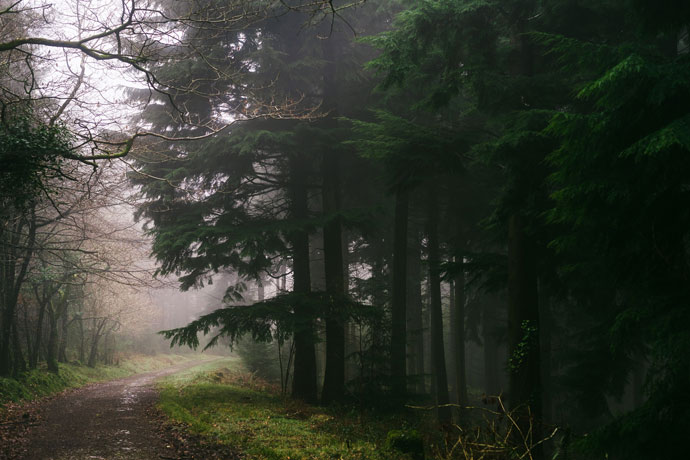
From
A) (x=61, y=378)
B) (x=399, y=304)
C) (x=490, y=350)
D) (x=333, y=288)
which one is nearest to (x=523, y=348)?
(x=399, y=304)

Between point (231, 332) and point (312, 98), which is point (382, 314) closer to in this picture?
point (231, 332)

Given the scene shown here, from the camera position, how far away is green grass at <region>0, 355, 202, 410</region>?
1230 centimetres

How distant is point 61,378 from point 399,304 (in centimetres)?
1428

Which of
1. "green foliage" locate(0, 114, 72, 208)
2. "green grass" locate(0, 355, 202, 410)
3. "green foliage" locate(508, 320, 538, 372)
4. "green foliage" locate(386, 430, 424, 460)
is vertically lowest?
"green grass" locate(0, 355, 202, 410)

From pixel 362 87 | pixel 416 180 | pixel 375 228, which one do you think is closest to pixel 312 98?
pixel 362 87

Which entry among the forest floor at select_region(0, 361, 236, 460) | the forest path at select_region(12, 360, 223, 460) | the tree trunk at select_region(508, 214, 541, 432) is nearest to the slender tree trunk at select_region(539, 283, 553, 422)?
the tree trunk at select_region(508, 214, 541, 432)

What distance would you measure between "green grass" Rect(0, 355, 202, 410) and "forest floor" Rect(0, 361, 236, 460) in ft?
2.15

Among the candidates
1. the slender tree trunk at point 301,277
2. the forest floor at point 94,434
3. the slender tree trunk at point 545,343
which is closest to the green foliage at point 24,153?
the forest floor at point 94,434

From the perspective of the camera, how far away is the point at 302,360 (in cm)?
1362

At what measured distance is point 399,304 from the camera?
42.1 ft

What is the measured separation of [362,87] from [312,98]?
6.13 feet

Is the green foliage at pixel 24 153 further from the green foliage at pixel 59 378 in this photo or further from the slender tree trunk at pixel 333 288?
the green foliage at pixel 59 378

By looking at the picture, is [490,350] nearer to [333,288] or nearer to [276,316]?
[333,288]

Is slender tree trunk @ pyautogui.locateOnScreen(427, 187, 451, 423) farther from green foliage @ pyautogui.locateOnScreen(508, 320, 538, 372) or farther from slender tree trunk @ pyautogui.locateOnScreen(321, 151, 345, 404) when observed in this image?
green foliage @ pyautogui.locateOnScreen(508, 320, 538, 372)
